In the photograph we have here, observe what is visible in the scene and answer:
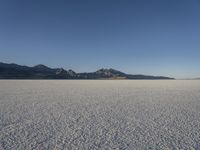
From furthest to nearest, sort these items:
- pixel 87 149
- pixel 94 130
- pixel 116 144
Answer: pixel 94 130
pixel 116 144
pixel 87 149

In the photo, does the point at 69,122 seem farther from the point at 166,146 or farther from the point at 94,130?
the point at 166,146

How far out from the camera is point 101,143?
3.82m

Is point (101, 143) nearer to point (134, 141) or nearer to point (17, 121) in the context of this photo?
point (134, 141)

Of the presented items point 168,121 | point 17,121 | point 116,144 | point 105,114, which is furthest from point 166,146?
point 17,121

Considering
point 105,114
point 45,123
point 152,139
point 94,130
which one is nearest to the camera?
point 152,139

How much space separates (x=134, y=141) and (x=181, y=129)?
1310 mm

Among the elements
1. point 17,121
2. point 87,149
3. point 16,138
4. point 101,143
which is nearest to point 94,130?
point 101,143

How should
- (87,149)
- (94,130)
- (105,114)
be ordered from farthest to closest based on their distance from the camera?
1. (105,114)
2. (94,130)
3. (87,149)

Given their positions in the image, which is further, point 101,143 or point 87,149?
point 101,143

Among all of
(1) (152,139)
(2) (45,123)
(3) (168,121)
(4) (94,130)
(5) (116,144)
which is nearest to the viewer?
(5) (116,144)

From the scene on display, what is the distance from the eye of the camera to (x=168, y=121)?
551cm

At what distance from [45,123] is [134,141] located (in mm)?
2095

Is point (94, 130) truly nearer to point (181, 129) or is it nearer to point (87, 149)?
Result: point (87, 149)

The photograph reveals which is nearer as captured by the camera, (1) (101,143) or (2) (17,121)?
(1) (101,143)
